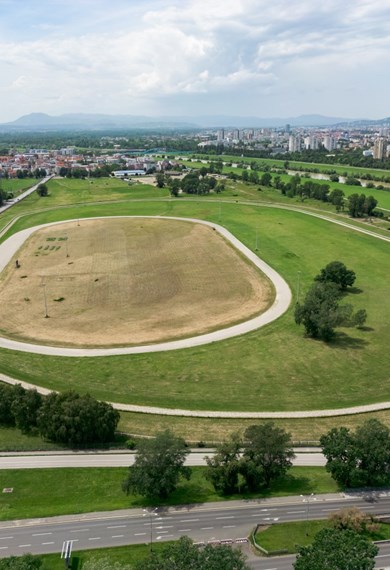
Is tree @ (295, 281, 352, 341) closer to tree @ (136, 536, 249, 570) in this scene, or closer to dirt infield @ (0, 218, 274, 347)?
dirt infield @ (0, 218, 274, 347)

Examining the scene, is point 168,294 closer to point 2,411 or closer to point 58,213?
point 2,411

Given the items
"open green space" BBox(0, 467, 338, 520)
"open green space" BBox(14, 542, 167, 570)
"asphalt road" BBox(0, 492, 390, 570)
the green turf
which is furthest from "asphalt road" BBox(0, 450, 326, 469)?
"open green space" BBox(14, 542, 167, 570)

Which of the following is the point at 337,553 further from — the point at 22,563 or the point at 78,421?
the point at 78,421

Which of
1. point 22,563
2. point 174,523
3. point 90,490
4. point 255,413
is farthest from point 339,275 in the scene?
point 22,563

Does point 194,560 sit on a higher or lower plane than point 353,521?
higher

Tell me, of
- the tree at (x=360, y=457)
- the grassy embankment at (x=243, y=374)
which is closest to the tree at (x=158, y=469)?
the grassy embankment at (x=243, y=374)

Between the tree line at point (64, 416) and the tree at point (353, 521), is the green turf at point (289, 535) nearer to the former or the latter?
the tree at point (353, 521)

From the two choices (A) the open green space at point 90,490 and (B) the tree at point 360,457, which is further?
(B) the tree at point 360,457
